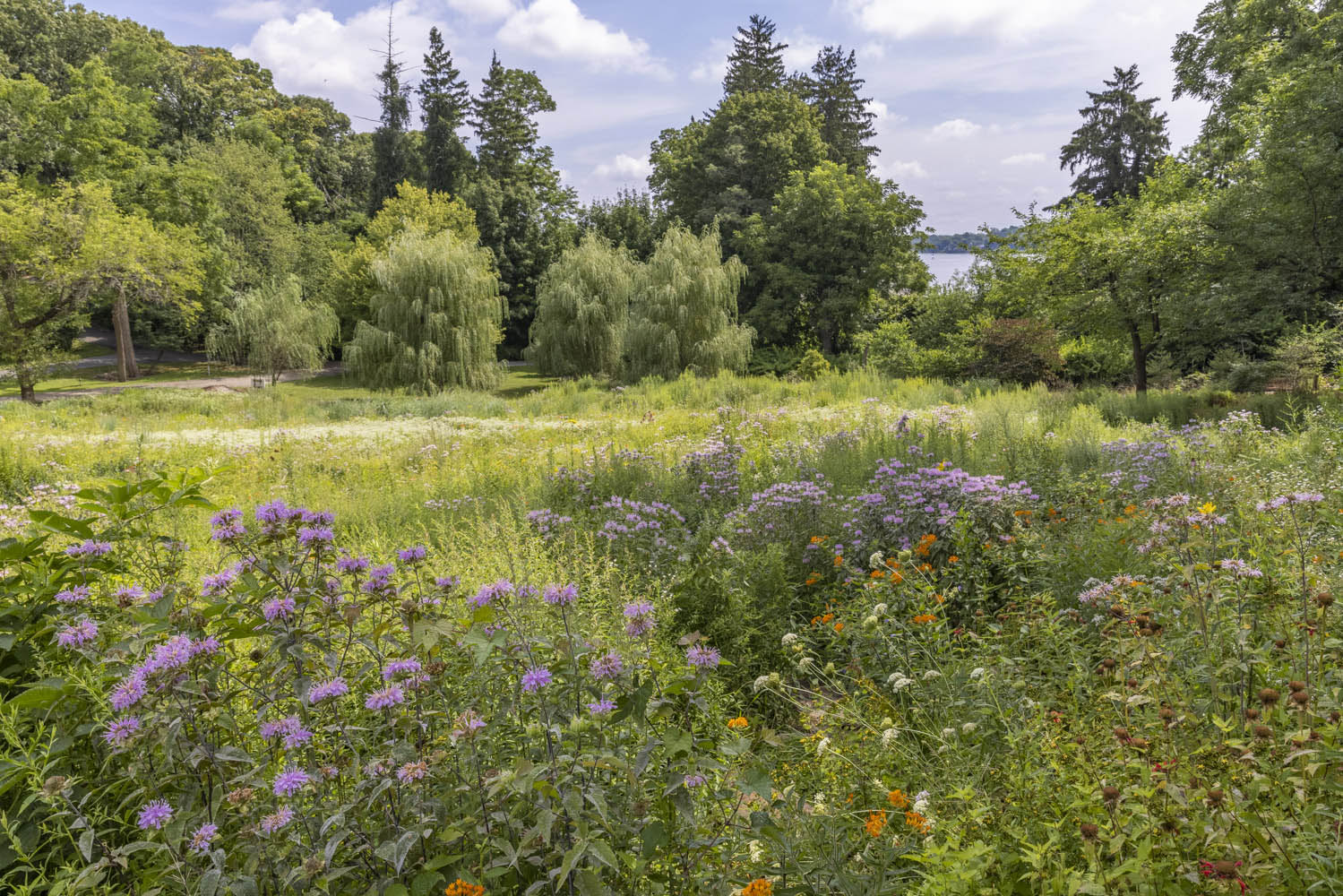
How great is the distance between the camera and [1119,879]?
128 cm

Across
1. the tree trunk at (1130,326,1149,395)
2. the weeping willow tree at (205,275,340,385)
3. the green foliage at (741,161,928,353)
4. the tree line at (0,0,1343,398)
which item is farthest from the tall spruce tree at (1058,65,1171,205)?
the weeping willow tree at (205,275,340,385)

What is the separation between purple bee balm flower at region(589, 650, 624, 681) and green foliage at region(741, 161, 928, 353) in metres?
23.1

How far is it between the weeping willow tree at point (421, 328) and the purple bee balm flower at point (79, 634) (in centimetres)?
1705

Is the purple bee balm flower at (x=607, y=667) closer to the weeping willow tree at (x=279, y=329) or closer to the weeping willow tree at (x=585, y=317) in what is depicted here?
the weeping willow tree at (x=585, y=317)

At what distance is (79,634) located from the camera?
5.15 ft

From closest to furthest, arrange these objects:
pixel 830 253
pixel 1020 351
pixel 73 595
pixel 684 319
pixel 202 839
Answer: pixel 202 839, pixel 73 595, pixel 1020 351, pixel 684 319, pixel 830 253

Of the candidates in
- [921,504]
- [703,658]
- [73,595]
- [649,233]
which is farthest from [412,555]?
[649,233]

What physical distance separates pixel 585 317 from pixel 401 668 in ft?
66.4

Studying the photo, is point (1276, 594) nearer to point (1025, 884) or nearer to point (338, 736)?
point (1025, 884)

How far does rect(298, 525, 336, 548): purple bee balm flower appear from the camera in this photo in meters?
1.58

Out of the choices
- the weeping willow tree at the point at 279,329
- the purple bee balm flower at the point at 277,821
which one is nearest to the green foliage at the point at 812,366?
the weeping willow tree at the point at 279,329

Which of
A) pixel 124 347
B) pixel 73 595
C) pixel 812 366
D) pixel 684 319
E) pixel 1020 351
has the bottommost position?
pixel 73 595

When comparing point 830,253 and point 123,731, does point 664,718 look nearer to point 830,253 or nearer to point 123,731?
A: point 123,731

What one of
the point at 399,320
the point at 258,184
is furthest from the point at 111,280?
the point at 258,184
